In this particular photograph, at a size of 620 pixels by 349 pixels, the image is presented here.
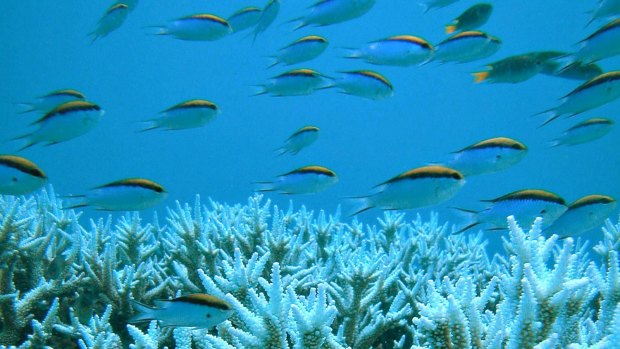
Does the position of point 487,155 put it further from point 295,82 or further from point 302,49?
point 302,49

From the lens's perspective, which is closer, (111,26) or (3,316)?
(3,316)

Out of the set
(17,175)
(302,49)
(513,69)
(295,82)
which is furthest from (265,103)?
(17,175)

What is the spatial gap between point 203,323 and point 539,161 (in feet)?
203

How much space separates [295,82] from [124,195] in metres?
2.42

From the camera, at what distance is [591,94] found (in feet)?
12.6

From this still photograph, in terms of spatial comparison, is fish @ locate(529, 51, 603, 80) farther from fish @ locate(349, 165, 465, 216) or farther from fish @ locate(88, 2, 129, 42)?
fish @ locate(88, 2, 129, 42)

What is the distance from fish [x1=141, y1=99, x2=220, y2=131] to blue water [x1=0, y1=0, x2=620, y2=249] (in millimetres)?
28639

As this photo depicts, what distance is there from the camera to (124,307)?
3148 mm

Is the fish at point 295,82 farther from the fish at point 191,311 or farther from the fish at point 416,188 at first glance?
the fish at point 191,311

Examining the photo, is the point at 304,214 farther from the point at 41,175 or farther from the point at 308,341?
the point at 308,341

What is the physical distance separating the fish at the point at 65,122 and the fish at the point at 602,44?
3.96 metres

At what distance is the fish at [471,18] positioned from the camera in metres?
5.25

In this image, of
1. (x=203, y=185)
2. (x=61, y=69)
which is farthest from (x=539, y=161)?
(x=61, y=69)

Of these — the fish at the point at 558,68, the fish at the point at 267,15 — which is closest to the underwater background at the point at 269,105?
the fish at the point at 267,15
